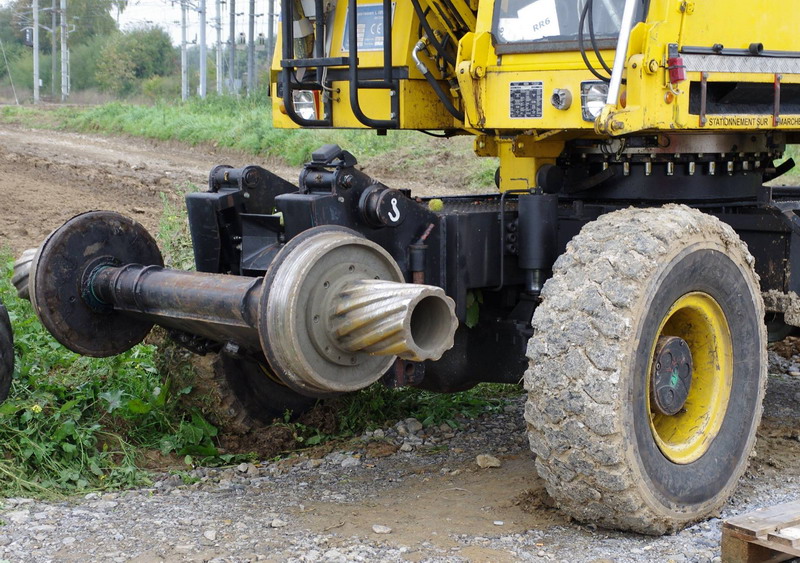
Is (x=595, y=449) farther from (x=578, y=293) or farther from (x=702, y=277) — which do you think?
(x=702, y=277)

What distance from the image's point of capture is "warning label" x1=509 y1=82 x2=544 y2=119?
4.50 metres

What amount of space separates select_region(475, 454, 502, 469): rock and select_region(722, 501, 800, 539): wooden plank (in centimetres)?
146

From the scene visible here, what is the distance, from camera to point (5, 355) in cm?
516

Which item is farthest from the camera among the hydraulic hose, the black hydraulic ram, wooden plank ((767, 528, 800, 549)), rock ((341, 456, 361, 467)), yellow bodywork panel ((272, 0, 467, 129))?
rock ((341, 456, 361, 467))

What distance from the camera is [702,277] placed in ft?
14.9

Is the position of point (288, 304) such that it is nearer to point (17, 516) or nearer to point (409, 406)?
point (17, 516)

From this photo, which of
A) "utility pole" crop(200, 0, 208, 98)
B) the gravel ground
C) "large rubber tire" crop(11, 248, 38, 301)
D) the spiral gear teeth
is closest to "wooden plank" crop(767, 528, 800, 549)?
the gravel ground

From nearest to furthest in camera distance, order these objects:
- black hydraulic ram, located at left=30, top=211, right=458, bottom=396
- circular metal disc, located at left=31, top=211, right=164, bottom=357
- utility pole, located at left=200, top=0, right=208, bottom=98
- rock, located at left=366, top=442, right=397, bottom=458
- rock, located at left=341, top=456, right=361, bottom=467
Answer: black hydraulic ram, located at left=30, top=211, right=458, bottom=396 < circular metal disc, located at left=31, top=211, right=164, bottom=357 < rock, located at left=341, top=456, right=361, bottom=467 < rock, located at left=366, top=442, right=397, bottom=458 < utility pole, located at left=200, top=0, right=208, bottom=98

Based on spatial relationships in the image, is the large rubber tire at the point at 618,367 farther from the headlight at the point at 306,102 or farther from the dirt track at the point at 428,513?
the headlight at the point at 306,102

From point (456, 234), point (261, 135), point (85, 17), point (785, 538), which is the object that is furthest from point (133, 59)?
point (785, 538)

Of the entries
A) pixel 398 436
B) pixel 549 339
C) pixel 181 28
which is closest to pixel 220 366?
pixel 398 436

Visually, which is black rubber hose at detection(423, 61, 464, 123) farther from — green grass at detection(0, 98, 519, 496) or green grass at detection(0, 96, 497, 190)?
green grass at detection(0, 96, 497, 190)

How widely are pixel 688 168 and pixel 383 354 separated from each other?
189cm

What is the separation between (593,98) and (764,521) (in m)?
Answer: 1.75
